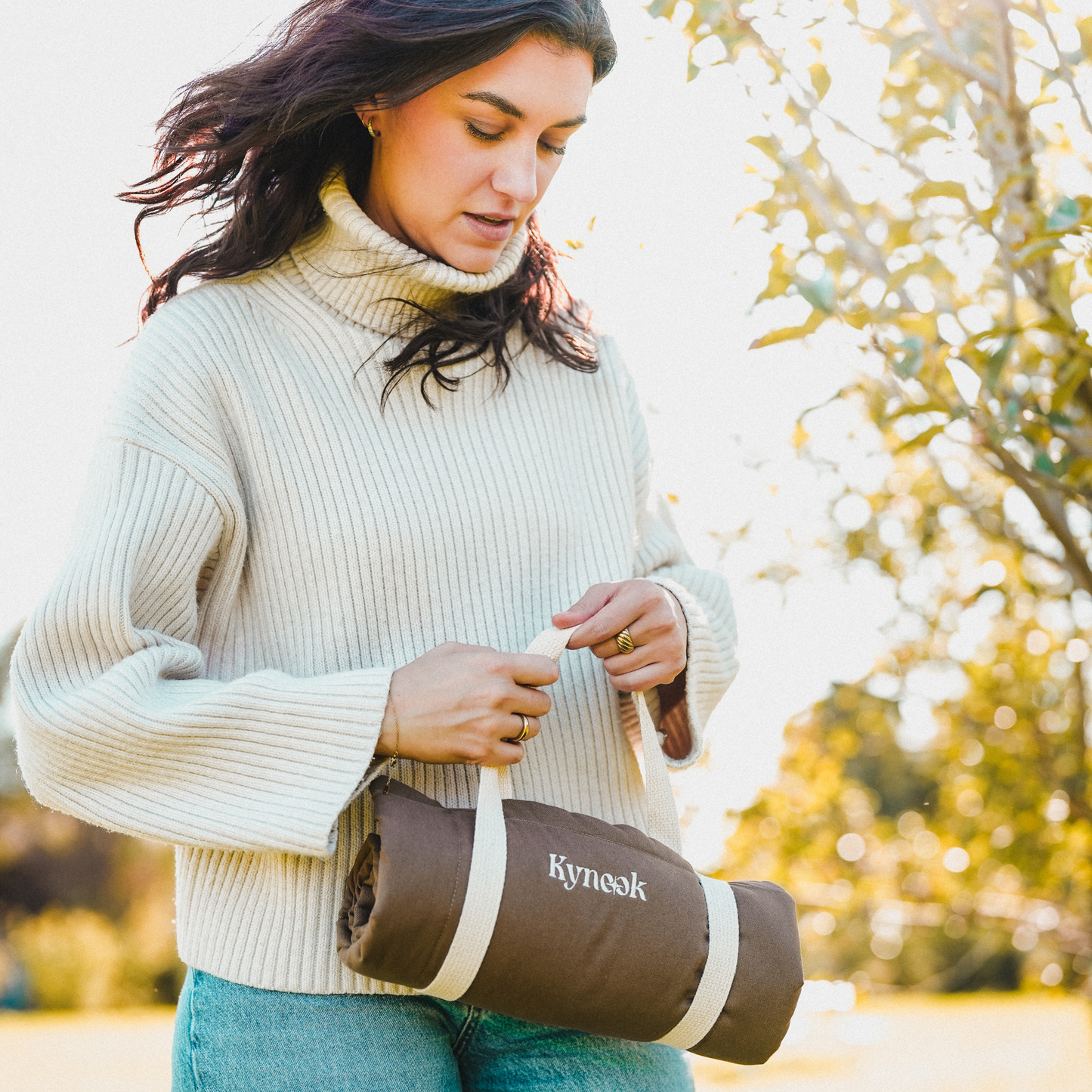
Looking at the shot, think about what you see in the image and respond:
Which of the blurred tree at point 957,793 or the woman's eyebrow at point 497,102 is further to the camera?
the blurred tree at point 957,793

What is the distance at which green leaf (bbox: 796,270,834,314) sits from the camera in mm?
2096

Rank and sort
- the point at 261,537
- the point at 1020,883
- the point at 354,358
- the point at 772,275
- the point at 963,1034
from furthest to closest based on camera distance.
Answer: the point at 963,1034, the point at 1020,883, the point at 772,275, the point at 354,358, the point at 261,537

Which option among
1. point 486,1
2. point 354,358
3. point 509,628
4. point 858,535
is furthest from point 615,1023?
point 858,535

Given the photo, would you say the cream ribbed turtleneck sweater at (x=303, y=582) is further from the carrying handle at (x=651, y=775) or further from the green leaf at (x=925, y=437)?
the green leaf at (x=925, y=437)

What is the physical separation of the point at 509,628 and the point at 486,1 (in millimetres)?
866

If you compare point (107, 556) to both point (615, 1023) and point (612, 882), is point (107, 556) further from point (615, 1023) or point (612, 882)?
point (615, 1023)

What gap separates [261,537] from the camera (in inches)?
66.7

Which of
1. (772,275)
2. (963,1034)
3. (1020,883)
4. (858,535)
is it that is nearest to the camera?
(772,275)

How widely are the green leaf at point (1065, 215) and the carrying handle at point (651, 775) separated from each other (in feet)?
3.31

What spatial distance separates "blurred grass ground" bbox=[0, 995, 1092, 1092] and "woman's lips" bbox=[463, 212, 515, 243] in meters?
6.17

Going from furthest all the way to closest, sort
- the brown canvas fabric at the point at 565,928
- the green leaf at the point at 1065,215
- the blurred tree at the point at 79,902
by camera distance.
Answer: the blurred tree at the point at 79,902 → the green leaf at the point at 1065,215 → the brown canvas fabric at the point at 565,928

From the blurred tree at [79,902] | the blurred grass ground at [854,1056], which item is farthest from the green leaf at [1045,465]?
the blurred tree at [79,902]

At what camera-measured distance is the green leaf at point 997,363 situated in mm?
2235

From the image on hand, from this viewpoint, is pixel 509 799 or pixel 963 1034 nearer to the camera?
pixel 509 799
